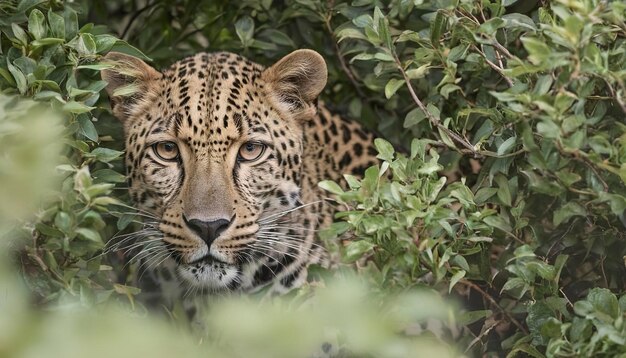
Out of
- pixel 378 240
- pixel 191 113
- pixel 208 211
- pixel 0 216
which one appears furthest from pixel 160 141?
pixel 0 216

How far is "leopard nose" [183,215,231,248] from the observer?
4.98 m

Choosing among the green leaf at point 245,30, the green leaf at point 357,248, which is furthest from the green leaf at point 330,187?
the green leaf at point 245,30

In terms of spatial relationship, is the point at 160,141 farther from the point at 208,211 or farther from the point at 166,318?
the point at 166,318

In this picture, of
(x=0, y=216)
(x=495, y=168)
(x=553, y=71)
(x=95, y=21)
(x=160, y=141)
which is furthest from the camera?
(x=95, y=21)

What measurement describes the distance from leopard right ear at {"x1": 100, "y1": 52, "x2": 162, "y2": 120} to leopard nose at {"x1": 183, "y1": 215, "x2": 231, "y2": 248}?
0.82m

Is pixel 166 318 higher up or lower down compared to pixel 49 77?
lower down

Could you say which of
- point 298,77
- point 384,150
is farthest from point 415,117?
point 298,77

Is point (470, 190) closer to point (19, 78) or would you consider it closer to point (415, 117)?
point (415, 117)

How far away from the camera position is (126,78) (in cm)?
557

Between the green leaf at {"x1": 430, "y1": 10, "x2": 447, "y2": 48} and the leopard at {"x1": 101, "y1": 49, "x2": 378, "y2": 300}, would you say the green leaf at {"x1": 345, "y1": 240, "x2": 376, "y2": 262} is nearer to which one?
the leopard at {"x1": 101, "y1": 49, "x2": 378, "y2": 300}

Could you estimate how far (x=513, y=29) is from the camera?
16.2 feet

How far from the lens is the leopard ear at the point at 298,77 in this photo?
5559mm

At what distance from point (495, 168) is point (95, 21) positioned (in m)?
3.79

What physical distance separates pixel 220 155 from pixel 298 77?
745 mm
